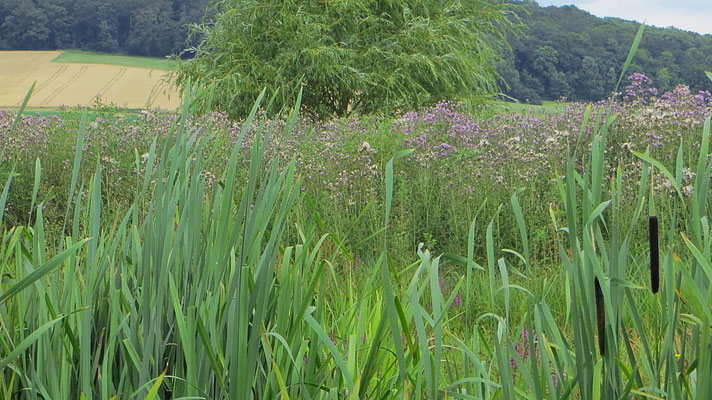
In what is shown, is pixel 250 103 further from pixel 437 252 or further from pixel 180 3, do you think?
pixel 180 3

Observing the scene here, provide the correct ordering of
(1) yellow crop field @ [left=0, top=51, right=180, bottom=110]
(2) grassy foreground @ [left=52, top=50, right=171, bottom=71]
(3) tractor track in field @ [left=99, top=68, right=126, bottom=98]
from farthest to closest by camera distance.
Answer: (2) grassy foreground @ [left=52, top=50, right=171, bottom=71] → (3) tractor track in field @ [left=99, top=68, right=126, bottom=98] → (1) yellow crop field @ [left=0, top=51, right=180, bottom=110]

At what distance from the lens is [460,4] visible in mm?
15141

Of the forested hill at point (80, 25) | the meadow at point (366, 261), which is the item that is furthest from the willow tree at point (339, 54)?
the forested hill at point (80, 25)

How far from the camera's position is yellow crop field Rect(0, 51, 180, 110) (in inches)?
1277

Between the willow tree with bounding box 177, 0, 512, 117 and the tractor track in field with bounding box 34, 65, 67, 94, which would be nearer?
the willow tree with bounding box 177, 0, 512, 117

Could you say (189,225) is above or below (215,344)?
above

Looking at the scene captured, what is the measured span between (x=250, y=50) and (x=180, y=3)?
28.6m

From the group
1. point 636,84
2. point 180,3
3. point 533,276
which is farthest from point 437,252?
point 180,3

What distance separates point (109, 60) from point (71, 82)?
6.72 metres

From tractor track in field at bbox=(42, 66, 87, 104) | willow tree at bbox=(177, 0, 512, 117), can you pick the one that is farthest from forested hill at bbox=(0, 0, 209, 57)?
willow tree at bbox=(177, 0, 512, 117)

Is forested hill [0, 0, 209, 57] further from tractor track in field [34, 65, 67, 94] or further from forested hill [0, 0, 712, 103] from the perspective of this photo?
tractor track in field [34, 65, 67, 94]

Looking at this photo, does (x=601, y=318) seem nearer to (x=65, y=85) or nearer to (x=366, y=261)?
(x=366, y=261)

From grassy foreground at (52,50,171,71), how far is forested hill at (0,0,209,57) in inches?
62.3

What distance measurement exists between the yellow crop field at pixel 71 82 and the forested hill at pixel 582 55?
637 inches
